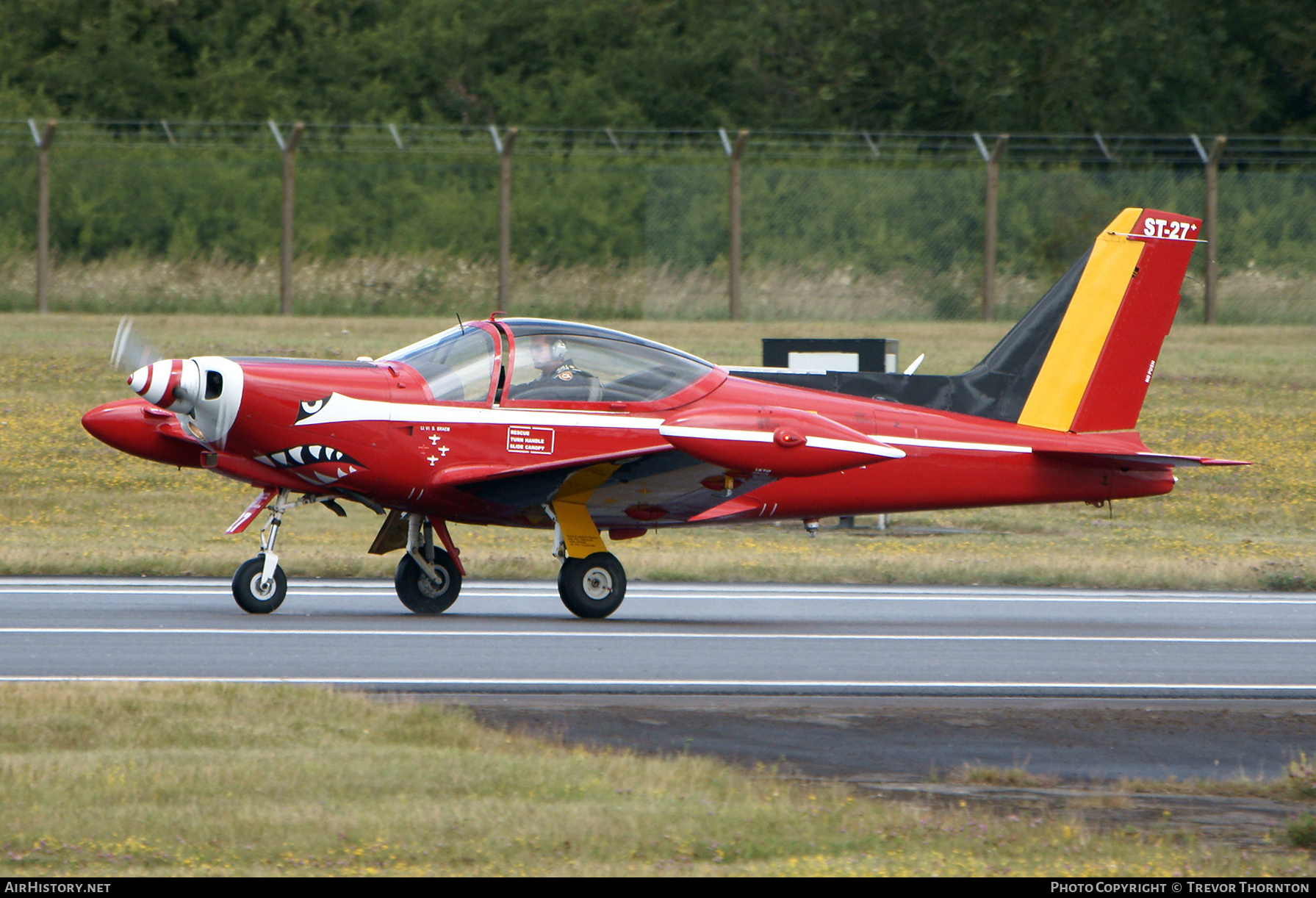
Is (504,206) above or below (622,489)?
above

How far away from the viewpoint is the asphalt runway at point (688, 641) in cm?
A: 984

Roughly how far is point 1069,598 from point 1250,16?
31.3 meters

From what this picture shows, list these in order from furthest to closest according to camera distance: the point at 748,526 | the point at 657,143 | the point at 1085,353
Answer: the point at 657,143
the point at 748,526
the point at 1085,353

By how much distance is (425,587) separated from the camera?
1294cm

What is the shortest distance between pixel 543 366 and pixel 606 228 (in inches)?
800

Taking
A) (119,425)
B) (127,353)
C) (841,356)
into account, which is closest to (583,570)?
(119,425)

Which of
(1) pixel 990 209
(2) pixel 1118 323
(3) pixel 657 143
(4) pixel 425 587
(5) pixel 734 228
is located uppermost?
(3) pixel 657 143

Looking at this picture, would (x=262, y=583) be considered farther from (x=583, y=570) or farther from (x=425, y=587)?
(x=583, y=570)

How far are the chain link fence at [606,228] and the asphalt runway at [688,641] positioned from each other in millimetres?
14788

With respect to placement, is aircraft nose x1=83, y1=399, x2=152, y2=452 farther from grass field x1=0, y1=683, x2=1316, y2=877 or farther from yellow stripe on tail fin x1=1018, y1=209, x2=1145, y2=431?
yellow stripe on tail fin x1=1018, y1=209, x2=1145, y2=431

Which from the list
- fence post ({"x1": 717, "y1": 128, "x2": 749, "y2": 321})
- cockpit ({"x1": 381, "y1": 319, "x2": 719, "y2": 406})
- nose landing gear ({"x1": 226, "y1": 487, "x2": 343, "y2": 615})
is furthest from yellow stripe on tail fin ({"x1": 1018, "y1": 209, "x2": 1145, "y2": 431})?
fence post ({"x1": 717, "y1": 128, "x2": 749, "y2": 321})

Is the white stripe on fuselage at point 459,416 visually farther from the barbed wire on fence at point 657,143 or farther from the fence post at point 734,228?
the barbed wire on fence at point 657,143

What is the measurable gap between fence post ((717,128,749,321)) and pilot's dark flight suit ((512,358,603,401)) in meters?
15.0

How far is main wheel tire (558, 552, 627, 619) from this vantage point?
12.6 m
